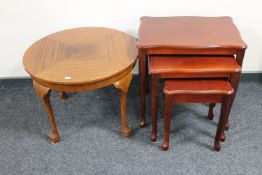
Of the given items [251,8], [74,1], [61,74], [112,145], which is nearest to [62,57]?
[61,74]

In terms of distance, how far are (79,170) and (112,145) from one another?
240mm

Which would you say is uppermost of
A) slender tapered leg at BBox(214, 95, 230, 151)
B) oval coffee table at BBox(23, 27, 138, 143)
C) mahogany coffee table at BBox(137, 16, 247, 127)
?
mahogany coffee table at BBox(137, 16, 247, 127)

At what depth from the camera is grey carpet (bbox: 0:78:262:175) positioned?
162 centimetres

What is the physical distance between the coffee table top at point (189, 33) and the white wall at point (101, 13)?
17cm

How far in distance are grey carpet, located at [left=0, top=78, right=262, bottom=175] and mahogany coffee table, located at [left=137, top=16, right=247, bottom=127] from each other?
307 millimetres

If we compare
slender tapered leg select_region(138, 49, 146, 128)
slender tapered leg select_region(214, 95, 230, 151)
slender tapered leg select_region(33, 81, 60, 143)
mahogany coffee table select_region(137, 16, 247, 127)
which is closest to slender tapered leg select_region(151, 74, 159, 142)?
mahogany coffee table select_region(137, 16, 247, 127)

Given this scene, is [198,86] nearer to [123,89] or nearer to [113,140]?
[123,89]

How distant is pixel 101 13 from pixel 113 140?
2.61 feet

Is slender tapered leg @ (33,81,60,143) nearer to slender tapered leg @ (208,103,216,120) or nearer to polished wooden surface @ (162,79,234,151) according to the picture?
polished wooden surface @ (162,79,234,151)

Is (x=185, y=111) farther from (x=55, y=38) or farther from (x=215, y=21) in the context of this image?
(x=55, y=38)

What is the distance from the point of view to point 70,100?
2088 millimetres

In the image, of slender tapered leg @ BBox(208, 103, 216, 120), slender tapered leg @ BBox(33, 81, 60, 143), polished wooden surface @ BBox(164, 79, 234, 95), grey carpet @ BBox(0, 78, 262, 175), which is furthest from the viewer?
slender tapered leg @ BBox(208, 103, 216, 120)

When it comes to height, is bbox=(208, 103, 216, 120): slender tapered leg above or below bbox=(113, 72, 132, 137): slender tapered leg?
below

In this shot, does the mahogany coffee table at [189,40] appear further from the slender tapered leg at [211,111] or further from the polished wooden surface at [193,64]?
the slender tapered leg at [211,111]
